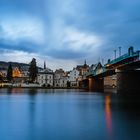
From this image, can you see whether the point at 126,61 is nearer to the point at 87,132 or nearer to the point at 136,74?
the point at 136,74

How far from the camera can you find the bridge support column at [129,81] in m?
113

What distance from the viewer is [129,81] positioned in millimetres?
114000

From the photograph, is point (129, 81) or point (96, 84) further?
point (96, 84)

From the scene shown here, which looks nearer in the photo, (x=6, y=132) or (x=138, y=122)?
(x=6, y=132)

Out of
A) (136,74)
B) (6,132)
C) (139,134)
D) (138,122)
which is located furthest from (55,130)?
(136,74)

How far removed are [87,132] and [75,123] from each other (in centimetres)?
601

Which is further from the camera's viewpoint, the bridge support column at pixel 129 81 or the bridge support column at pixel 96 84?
the bridge support column at pixel 96 84

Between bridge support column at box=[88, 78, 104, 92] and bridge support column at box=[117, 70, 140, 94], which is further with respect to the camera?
bridge support column at box=[88, 78, 104, 92]

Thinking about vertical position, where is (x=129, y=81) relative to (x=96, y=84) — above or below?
below

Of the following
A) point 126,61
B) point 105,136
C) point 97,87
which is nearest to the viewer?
point 105,136

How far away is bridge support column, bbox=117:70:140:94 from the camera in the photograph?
112562 millimetres

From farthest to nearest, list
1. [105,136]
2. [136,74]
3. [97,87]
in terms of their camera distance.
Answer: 1. [97,87]
2. [136,74]
3. [105,136]

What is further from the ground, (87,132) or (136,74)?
(136,74)

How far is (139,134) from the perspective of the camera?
2758 cm
